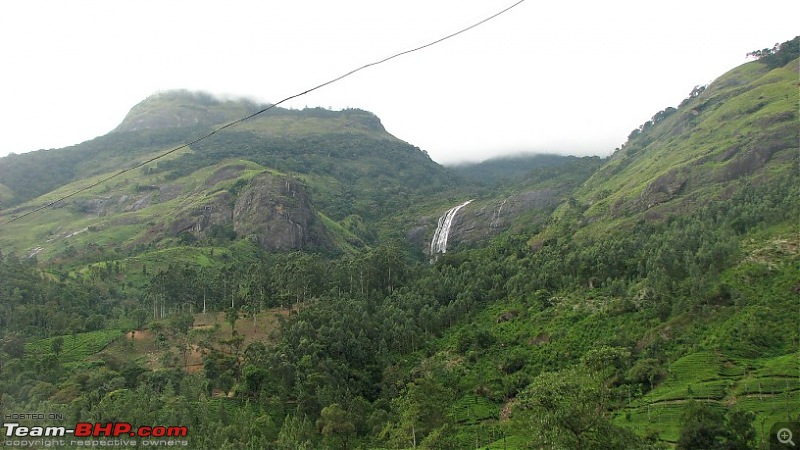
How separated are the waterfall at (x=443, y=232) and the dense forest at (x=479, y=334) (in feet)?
129

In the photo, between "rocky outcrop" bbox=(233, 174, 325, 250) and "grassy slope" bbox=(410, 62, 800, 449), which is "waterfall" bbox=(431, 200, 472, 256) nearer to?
"rocky outcrop" bbox=(233, 174, 325, 250)

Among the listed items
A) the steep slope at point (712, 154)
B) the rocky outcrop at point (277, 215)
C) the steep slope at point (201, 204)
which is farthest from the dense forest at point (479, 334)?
the steep slope at point (201, 204)

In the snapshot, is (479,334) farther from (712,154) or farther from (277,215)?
(277,215)

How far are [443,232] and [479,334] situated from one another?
3334 inches

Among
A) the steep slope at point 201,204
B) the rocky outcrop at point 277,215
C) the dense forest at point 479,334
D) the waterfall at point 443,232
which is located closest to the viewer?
the dense forest at point 479,334

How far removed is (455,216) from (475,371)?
9397 cm

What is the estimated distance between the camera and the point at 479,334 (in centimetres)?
5897

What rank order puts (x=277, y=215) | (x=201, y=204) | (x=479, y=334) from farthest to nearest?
(x=201, y=204) → (x=277, y=215) → (x=479, y=334)

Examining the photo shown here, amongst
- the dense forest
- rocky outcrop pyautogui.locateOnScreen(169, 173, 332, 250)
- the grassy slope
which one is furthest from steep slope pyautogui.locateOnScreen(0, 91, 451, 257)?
the grassy slope

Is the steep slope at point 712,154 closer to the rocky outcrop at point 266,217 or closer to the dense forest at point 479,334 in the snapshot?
the dense forest at point 479,334

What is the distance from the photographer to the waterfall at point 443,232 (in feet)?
450

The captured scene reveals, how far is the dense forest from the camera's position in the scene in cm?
3434

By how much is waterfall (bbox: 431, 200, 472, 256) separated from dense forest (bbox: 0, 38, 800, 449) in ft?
129

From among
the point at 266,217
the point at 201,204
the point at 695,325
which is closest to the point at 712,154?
the point at 695,325
